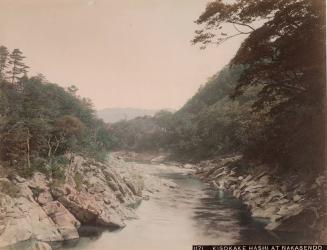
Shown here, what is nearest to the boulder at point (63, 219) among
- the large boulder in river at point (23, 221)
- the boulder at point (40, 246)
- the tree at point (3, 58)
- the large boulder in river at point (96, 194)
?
the large boulder in river at point (23, 221)

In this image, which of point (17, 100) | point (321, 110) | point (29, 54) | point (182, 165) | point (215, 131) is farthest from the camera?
point (182, 165)

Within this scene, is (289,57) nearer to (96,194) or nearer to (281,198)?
(281,198)

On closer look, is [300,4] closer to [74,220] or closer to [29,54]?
[29,54]

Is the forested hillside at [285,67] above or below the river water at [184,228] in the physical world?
above

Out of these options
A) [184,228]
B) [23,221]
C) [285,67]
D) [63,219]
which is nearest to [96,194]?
[63,219]

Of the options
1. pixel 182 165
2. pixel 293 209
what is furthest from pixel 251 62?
pixel 182 165

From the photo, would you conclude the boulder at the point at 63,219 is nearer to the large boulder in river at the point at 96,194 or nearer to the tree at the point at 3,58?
the large boulder in river at the point at 96,194

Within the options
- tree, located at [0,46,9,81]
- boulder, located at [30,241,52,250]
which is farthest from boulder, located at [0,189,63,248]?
tree, located at [0,46,9,81]
